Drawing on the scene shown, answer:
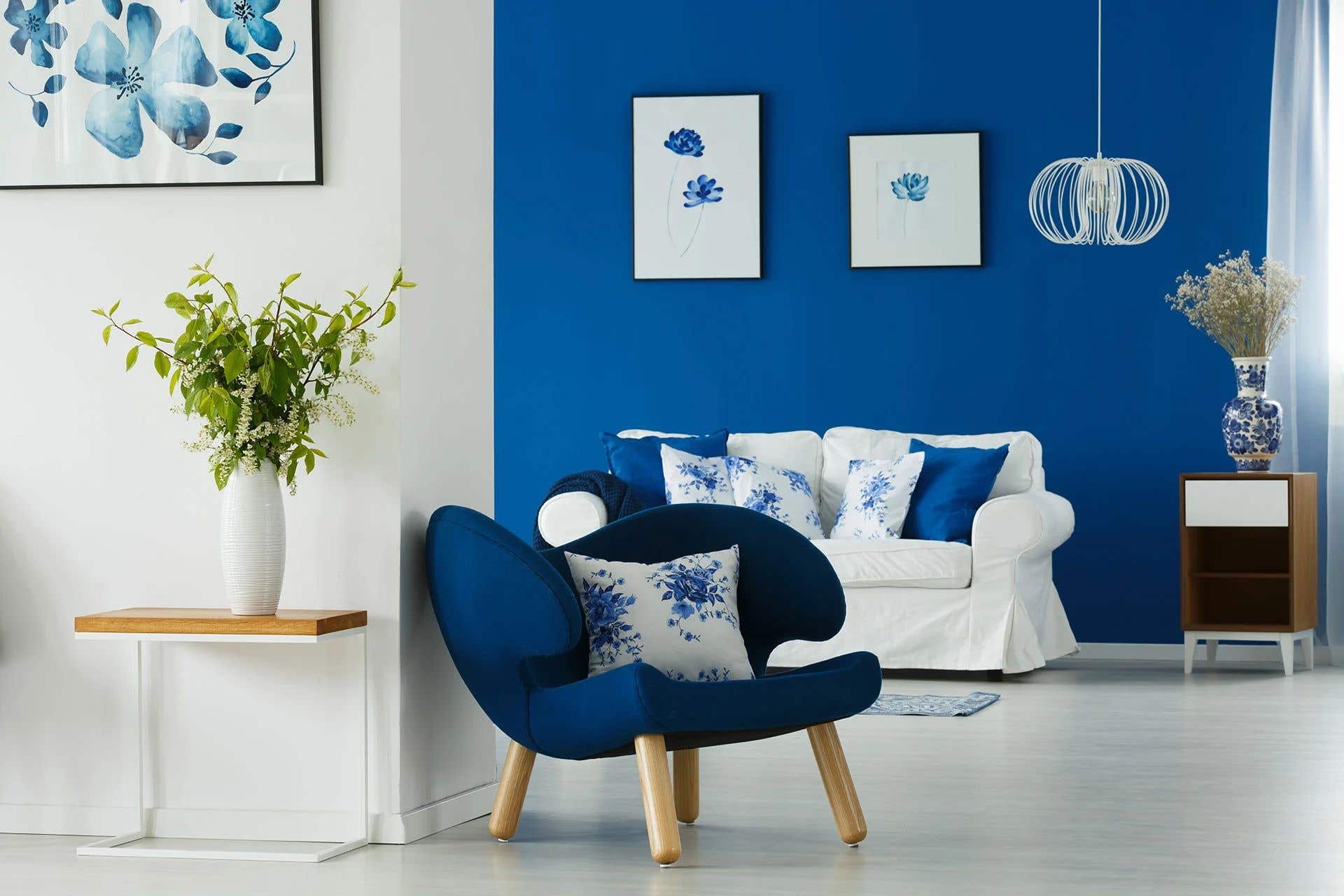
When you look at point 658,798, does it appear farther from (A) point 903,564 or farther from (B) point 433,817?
(A) point 903,564

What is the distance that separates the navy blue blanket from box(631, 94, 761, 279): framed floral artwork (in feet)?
3.99

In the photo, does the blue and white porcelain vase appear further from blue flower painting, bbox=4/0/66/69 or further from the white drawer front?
blue flower painting, bbox=4/0/66/69

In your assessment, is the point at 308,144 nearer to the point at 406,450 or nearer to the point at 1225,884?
the point at 406,450

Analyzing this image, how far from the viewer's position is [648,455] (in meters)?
6.29

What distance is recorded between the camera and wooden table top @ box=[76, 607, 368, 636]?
2988mm

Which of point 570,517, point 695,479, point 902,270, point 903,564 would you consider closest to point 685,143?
point 902,270

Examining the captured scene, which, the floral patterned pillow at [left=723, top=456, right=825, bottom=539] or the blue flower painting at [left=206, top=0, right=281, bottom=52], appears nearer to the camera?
the blue flower painting at [left=206, top=0, right=281, bottom=52]

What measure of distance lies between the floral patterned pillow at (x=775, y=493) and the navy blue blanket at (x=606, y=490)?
0.40 m

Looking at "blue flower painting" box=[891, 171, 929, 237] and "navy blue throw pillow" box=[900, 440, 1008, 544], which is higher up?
"blue flower painting" box=[891, 171, 929, 237]

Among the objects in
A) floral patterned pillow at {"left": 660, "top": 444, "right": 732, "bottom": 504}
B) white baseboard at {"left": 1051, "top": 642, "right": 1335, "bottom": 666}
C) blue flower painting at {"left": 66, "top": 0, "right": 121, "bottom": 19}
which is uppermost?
blue flower painting at {"left": 66, "top": 0, "right": 121, "bottom": 19}

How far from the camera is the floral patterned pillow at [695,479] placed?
6.05 meters

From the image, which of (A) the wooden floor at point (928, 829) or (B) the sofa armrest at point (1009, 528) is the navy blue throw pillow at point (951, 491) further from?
(A) the wooden floor at point (928, 829)

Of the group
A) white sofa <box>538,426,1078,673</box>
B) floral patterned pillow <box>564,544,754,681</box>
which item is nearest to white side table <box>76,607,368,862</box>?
floral patterned pillow <box>564,544,754,681</box>

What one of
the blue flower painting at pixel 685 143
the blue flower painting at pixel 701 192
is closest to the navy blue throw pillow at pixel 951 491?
the blue flower painting at pixel 701 192
